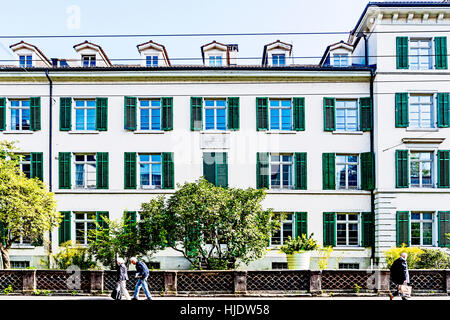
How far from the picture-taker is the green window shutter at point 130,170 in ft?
76.6

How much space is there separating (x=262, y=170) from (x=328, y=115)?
15.5ft

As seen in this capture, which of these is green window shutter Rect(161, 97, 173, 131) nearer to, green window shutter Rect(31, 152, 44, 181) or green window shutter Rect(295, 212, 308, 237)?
green window shutter Rect(31, 152, 44, 181)

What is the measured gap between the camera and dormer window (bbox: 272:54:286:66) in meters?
25.6

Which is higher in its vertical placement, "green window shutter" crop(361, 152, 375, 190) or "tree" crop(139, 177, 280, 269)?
"green window shutter" crop(361, 152, 375, 190)

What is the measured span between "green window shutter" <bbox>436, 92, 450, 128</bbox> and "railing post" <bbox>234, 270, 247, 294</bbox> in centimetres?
1412

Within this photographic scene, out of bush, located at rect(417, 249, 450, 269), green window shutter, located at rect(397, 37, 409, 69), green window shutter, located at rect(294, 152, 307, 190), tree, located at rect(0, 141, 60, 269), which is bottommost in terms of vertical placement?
bush, located at rect(417, 249, 450, 269)

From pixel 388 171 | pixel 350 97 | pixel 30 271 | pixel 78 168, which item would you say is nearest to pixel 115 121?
pixel 78 168

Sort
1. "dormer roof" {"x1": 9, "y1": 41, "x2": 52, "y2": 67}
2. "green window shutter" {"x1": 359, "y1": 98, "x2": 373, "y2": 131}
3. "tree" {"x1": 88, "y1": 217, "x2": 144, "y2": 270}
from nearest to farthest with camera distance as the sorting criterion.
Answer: "tree" {"x1": 88, "y1": 217, "x2": 144, "y2": 270} < "green window shutter" {"x1": 359, "y1": 98, "x2": 373, "y2": 131} < "dormer roof" {"x1": 9, "y1": 41, "x2": 52, "y2": 67}

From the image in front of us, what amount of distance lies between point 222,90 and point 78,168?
356 inches

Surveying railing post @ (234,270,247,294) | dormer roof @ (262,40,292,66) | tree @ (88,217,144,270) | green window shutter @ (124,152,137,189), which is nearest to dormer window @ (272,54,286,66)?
dormer roof @ (262,40,292,66)

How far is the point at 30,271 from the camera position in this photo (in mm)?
16156

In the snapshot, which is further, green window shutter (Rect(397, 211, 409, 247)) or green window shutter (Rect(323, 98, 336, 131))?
green window shutter (Rect(323, 98, 336, 131))

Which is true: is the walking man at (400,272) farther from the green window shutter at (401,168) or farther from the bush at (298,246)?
the green window shutter at (401,168)
